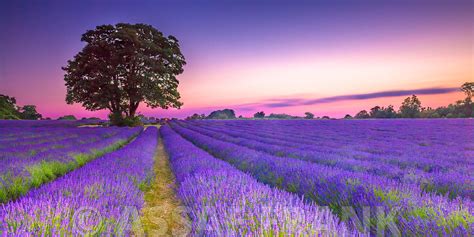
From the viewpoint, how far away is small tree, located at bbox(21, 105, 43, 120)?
52094 millimetres

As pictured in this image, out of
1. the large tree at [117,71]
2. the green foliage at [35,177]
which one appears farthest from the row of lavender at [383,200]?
the large tree at [117,71]

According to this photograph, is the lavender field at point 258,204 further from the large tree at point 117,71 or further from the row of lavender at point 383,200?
the large tree at point 117,71

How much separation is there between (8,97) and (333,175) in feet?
228

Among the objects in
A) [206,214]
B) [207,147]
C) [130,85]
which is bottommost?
[207,147]

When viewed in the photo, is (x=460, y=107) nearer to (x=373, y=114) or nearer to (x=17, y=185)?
(x=373, y=114)

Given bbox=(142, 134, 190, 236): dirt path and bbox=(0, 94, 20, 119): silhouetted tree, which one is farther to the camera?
bbox=(0, 94, 20, 119): silhouetted tree

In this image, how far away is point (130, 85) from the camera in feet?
71.8

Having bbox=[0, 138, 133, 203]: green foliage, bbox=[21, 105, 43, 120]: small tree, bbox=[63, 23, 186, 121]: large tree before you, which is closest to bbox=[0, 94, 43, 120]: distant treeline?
bbox=[21, 105, 43, 120]: small tree

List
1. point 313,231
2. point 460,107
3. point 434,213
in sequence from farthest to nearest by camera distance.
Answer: point 460,107
point 434,213
point 313,231

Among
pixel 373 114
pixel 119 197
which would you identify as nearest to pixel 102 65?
pixel 119 197

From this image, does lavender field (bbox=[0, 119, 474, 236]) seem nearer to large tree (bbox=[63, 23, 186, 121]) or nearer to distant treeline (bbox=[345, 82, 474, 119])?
large tree (bbox=[63, 23, 186, 121])

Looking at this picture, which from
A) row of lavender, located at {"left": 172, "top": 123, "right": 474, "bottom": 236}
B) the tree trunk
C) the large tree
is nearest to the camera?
row of lavender, located at {"left": 172, "top": 123, "right": 474, "bottom": 236}

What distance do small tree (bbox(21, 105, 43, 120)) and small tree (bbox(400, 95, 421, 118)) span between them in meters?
78.4

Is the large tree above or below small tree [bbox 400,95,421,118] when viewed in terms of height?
above
